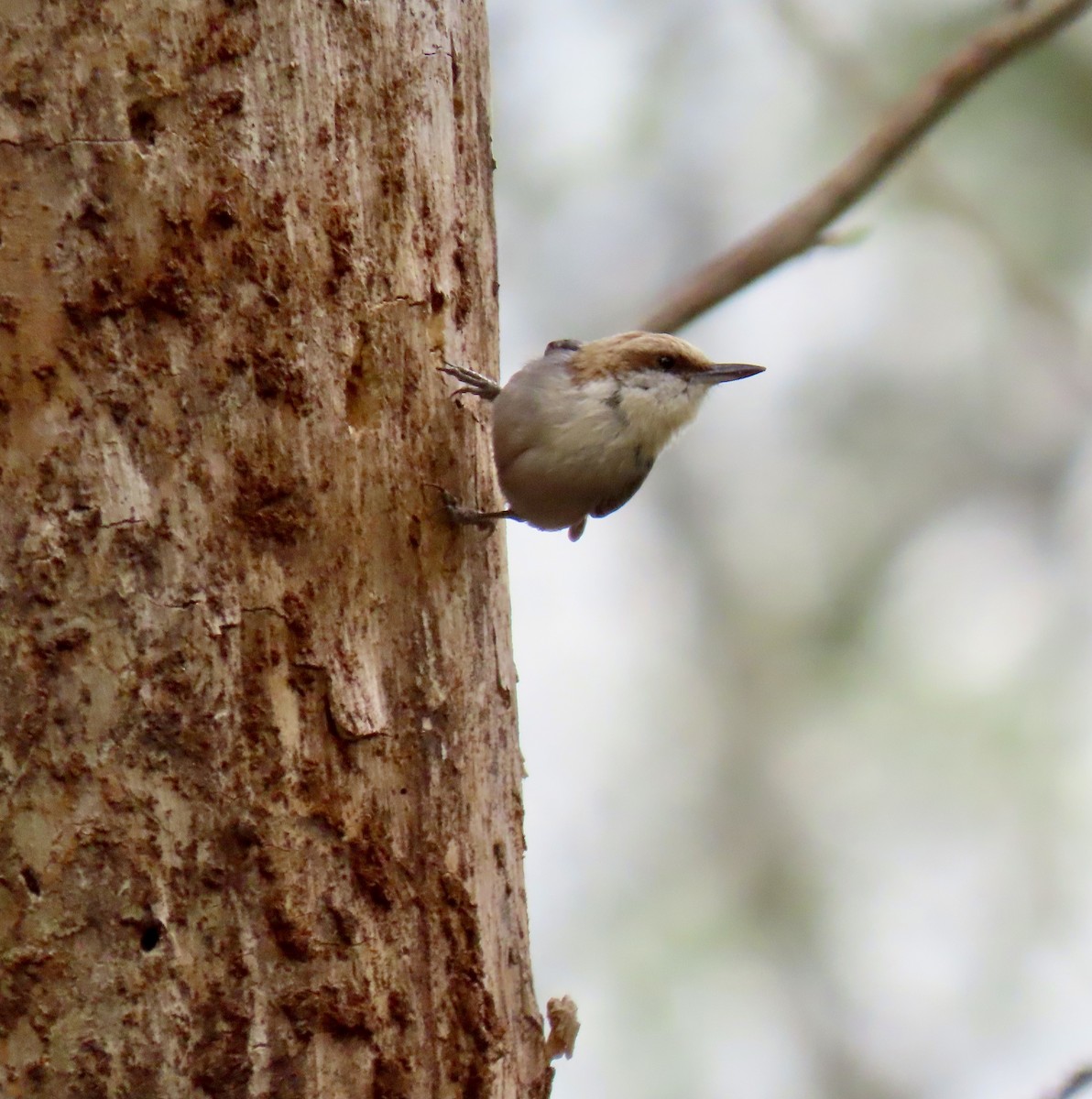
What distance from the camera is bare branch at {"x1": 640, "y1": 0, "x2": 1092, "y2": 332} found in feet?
11.2

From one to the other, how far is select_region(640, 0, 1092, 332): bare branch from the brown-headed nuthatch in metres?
0.11

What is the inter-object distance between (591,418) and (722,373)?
45 cm

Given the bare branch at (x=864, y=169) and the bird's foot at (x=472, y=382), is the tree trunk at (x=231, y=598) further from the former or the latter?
the bare branch at (x=864, y=169)

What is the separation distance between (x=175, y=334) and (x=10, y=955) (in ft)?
3.09

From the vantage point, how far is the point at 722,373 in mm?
3512

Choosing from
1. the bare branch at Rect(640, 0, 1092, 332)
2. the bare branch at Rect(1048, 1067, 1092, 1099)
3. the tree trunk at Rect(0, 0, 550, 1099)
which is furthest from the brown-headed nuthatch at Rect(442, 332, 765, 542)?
the bare branch at Rect(1048, 1067, 1092, 1099)

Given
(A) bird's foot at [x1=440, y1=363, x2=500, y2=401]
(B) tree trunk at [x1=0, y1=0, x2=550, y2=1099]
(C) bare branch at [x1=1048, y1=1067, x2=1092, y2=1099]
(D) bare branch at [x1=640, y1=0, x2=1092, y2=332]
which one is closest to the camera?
(B) tree trunk at [x1=0, y1=0, x2=550, y2=1099]

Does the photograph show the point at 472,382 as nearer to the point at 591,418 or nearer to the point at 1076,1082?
the point at 591,418

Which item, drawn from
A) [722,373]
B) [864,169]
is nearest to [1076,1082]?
[722,373]

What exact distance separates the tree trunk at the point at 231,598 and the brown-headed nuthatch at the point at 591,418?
0.57 metres

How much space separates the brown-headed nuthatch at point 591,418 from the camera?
2.99 m

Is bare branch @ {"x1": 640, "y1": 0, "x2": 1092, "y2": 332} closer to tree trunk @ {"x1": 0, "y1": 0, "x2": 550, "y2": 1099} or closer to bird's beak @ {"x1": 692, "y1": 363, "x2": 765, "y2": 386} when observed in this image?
bird's beak @ {"x1": 692, "y1": 363, "x2": 765, "y2": 386}

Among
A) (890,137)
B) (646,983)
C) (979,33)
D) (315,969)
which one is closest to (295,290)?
(315,969)

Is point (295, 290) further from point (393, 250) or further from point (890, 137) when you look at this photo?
point (890, 137)
